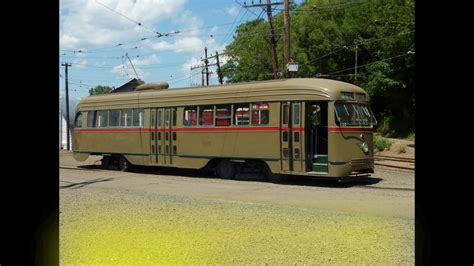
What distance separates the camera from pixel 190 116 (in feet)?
59.8

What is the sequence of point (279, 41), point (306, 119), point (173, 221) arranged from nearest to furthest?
point (173, 221) < point (306, 119) < point (279, 41)

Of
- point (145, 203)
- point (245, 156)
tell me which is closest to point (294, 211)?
point (145, 203)

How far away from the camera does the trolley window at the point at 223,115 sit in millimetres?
17081

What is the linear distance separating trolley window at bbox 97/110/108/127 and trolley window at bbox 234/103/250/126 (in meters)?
7.02

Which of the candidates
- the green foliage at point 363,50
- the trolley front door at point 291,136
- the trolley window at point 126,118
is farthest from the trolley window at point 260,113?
the green foliage at point 363,50

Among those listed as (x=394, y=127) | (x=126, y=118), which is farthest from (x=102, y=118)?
(x=394, y=127)

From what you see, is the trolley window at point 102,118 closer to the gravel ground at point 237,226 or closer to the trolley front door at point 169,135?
the trolley front door at point 169,135

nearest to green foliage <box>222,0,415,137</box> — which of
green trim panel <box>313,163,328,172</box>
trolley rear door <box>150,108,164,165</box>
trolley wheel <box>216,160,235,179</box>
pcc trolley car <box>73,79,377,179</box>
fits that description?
pcc trolley car <box>73,79,377,179</box>

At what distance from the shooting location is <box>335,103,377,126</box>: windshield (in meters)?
15.0

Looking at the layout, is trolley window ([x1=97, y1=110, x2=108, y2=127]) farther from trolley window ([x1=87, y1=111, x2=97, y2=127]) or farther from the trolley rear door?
the trolley rear door
